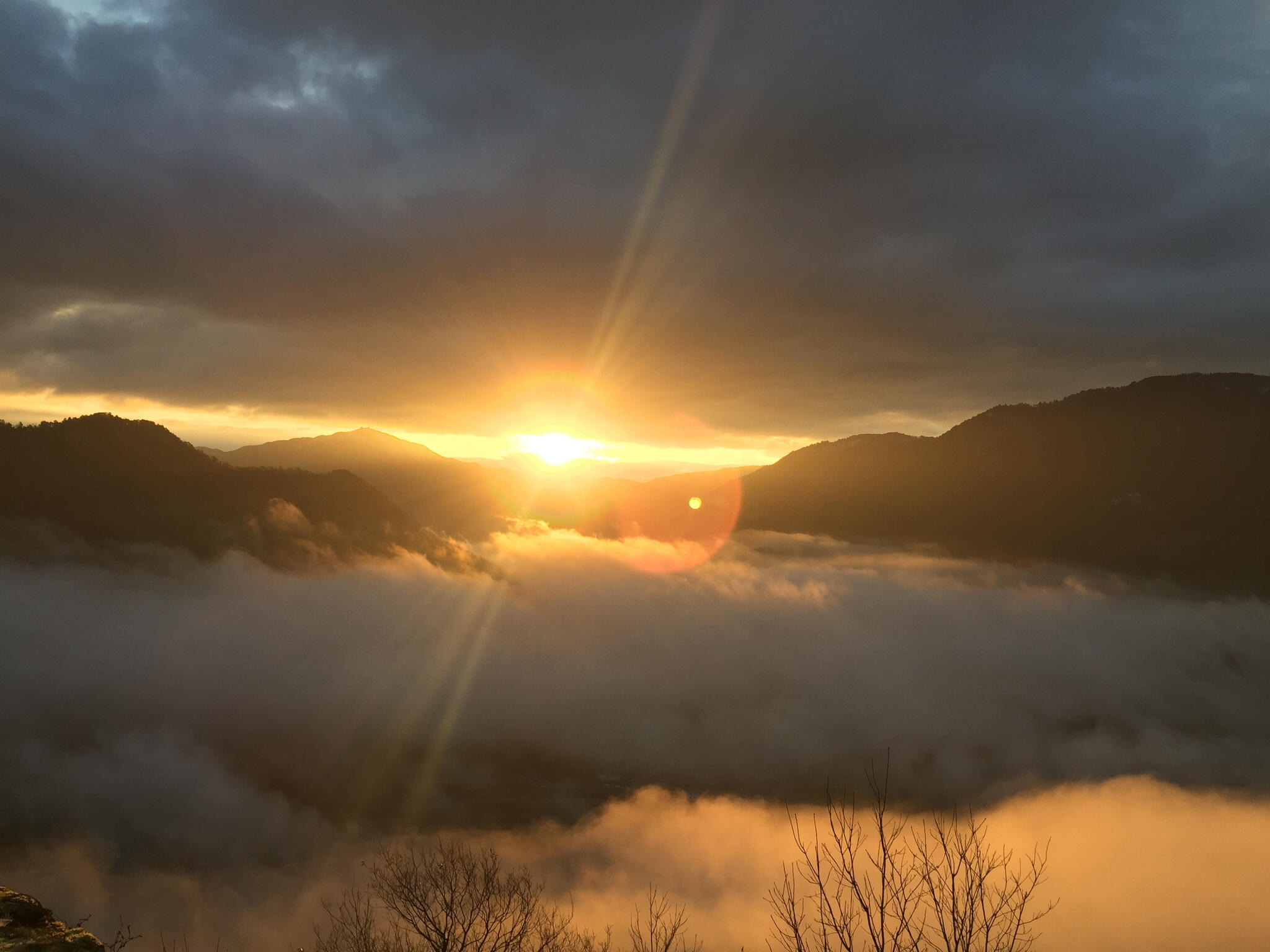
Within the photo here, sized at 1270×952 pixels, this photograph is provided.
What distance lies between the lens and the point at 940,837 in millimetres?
20750

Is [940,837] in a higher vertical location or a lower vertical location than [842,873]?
higher

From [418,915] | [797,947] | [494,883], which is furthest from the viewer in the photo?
[494,883]

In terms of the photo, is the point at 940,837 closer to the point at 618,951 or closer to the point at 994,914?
the point at 994,914

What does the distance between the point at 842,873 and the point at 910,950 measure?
3540mm

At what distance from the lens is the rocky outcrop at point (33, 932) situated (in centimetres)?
1683

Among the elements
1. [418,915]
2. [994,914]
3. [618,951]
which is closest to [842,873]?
[994,914]

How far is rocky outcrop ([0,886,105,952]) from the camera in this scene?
16.8m

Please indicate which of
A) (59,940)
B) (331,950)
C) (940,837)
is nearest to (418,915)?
(331,950)

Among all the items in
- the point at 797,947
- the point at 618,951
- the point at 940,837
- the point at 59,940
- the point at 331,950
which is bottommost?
the point at 618,951

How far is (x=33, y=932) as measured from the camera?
58.3 feet

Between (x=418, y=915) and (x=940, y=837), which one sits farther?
(x=418, y=915)

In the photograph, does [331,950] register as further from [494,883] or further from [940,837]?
[940,837]

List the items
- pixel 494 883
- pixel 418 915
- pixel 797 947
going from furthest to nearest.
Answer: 1. pixel 494 883
2. pixel 418 915
3. pixel 797 947

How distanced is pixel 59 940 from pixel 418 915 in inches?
1099
